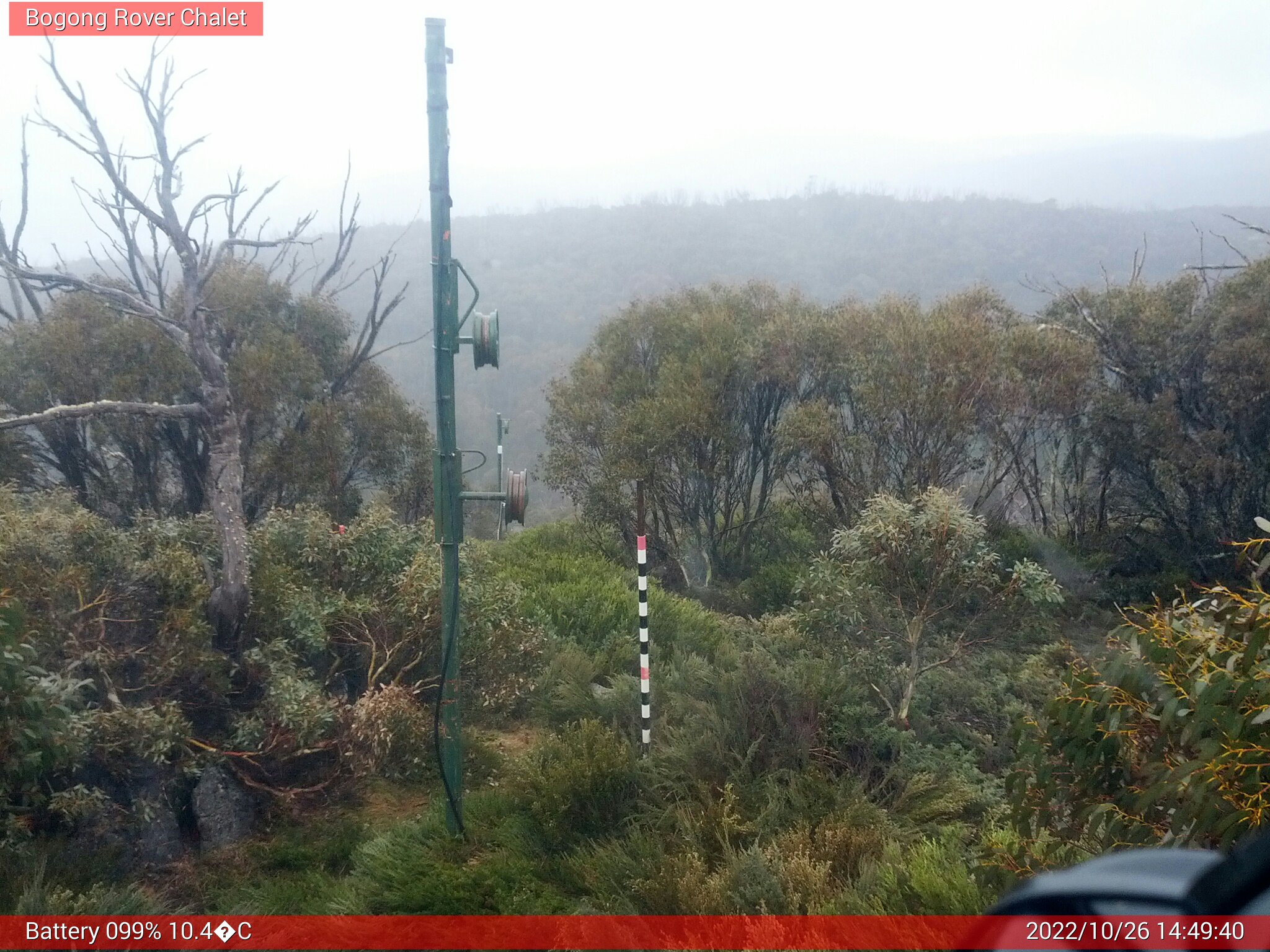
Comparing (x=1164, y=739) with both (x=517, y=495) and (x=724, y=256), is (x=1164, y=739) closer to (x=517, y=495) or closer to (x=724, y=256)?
(x=517, y=495)

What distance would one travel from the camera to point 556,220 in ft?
84.0

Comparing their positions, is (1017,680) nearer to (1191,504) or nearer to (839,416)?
(839,416)

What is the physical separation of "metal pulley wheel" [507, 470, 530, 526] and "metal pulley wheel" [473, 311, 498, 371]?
625 millimetres

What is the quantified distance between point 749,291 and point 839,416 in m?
2.84

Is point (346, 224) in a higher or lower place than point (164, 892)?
higher

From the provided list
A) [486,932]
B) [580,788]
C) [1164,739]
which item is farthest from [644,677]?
[1164,739]

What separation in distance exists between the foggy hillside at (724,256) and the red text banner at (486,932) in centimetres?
557

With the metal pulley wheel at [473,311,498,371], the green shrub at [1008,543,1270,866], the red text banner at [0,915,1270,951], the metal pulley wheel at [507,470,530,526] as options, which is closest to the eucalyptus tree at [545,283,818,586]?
the metal pulley wheel at [507,470,530,526]

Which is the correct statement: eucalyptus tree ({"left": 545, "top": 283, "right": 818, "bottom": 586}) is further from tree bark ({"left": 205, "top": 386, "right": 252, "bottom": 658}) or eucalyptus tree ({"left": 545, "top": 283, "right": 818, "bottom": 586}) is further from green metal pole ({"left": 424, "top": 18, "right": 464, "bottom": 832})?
green metal pole ({"left": 424, "top": 18, "right": 464, "bottom": 832})

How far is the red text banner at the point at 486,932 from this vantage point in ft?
10.5

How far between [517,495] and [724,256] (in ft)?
78.1

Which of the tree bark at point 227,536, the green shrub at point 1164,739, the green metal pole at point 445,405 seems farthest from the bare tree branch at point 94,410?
the green shrub at point 1164,739

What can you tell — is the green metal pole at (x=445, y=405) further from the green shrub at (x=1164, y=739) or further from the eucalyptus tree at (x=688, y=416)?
the eucalyptus tree at (x=688, y=416)

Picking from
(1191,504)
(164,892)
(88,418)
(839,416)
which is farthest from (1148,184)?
(164,892)
